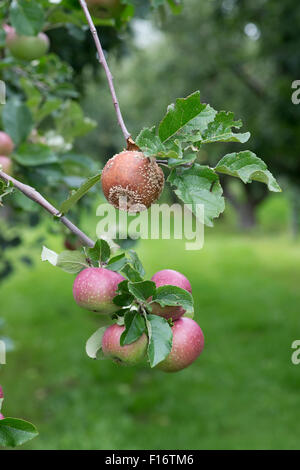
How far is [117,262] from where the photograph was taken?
0.85m

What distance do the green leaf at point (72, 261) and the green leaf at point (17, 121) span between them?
3.04 ft

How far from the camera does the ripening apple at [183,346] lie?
81 cm

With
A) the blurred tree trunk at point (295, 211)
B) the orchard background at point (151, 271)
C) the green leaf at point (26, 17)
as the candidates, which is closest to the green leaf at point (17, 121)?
the orchard background at point (151, 271)

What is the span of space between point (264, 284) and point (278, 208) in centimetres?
1362

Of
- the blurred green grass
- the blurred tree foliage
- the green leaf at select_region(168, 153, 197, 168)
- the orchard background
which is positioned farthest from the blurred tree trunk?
the green leaf at select_region(168, 153, 197, 168)

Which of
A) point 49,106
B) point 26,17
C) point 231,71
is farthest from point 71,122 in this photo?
point 231,71

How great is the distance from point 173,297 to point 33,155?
101 centimetres

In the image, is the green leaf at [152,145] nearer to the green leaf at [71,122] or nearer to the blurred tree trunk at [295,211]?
the green leaf at [71,122]

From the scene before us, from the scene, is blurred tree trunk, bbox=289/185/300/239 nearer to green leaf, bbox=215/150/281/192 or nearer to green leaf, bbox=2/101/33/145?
green leaf, bbox=2/101/33/145

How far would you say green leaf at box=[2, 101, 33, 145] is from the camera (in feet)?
5.40

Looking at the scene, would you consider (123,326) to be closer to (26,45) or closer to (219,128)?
(219,128)

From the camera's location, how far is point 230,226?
20812 mm

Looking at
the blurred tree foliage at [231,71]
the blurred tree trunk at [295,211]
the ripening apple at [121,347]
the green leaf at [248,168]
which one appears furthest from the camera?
the blurred tree trunk at [295,211]

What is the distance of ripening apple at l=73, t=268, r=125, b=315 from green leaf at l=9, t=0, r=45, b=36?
89 cm
